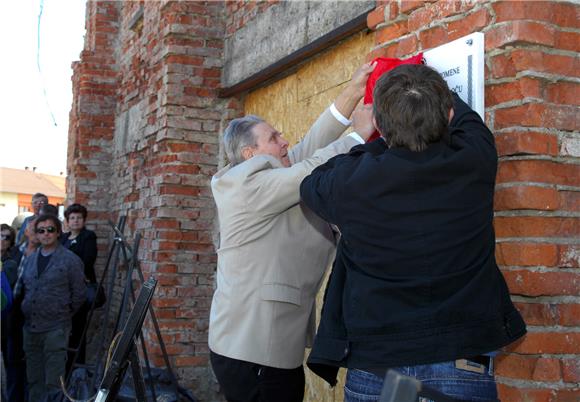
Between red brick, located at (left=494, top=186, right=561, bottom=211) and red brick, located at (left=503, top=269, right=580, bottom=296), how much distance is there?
0.22 metres

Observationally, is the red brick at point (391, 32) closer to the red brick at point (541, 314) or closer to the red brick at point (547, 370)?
the red brick at point (541, 314)

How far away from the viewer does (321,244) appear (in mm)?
2814

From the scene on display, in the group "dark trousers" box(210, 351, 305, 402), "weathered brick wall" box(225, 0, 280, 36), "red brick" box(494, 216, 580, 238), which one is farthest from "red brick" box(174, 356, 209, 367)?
"red brick" box(494, 216, 580, 238)

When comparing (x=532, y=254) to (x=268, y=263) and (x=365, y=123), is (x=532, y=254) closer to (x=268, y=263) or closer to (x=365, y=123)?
(x=365, y=123)

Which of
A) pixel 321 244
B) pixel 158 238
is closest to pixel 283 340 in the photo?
pixel 321 244

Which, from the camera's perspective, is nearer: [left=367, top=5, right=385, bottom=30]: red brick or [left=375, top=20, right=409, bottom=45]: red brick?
[left=375, top=20, right=409, bottom=45]: red brick

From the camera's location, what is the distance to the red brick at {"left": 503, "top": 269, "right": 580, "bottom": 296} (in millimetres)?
2203

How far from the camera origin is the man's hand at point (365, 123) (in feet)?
A: 8.24

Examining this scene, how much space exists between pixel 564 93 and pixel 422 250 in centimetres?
92

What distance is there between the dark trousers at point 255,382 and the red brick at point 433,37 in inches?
56.6

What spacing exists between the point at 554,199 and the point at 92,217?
6953 mm

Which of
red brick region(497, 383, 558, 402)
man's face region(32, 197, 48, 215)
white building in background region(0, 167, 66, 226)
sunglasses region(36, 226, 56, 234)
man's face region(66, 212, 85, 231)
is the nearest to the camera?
red brick region(497, 383, 558, 402)

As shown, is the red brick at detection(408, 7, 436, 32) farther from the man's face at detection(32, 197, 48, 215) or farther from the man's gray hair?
the man's face at detection(32, 197, 48, 215)

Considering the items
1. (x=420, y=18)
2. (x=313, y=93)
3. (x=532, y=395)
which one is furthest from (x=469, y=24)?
(x=313, y=93)
